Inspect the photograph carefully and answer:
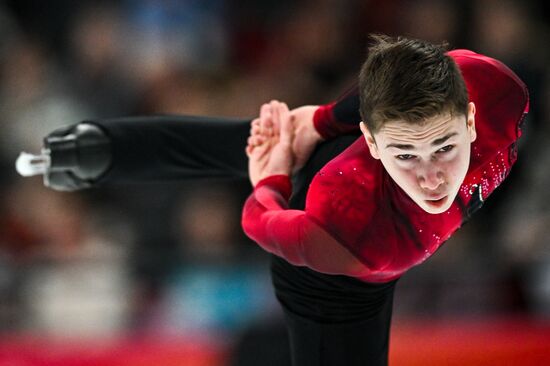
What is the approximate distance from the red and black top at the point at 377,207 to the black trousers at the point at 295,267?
0.19 meters

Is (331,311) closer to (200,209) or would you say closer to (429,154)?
(429,154)

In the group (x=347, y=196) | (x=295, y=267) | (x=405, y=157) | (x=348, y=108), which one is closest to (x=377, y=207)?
(x=347, y=196)

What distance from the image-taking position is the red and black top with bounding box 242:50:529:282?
86.0 inches

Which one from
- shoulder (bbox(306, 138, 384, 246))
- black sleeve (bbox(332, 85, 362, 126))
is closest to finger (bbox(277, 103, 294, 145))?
black sleeve (bbox(332, 85, 362, 126))

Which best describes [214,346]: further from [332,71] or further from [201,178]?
[332,71]

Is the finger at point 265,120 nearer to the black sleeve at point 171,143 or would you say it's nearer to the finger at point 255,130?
the finger at point 255,130

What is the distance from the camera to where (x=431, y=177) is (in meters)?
2.05

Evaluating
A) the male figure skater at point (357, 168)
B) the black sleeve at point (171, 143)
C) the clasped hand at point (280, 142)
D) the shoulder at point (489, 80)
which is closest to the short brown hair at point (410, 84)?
the male figure skater at point (357, 168)

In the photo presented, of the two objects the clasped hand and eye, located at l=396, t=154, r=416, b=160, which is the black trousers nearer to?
the clasped hand

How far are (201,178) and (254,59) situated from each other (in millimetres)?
2180

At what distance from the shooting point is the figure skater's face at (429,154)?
200cm

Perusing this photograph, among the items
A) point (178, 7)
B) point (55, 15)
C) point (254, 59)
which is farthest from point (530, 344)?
point (55, 15)

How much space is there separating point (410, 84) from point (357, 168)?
0.32 meters

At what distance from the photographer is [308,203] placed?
2.24m
